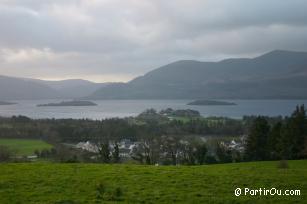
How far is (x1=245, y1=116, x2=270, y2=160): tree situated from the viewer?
138 feet

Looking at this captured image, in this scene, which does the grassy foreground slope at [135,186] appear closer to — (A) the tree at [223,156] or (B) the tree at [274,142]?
(B) the tree at [274,142]

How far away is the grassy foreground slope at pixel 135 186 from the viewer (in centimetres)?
1127

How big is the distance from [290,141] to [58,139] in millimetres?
52465

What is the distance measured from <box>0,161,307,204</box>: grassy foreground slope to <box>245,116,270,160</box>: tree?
87.8 feet

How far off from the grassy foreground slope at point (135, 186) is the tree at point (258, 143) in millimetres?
26754

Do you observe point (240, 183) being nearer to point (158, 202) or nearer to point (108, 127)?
point (158, 202)

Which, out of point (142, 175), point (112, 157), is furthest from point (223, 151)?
point (142, 175)

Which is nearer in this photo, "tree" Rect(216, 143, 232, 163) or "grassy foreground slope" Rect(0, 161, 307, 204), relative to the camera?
"grassy foreground slope" Rect(0, 161, 307, 204)

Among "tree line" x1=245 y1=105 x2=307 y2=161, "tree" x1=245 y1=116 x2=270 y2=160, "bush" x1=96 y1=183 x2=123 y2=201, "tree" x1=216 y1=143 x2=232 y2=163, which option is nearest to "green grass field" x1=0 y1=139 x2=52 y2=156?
"tree" x1=216 y1=143 x2=232 y2=163

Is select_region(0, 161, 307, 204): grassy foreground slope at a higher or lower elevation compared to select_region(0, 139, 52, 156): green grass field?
higher

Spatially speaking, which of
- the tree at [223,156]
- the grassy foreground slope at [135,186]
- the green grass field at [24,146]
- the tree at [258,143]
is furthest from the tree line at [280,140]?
the green grass field at [24,146]

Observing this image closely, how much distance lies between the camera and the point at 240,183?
539 inches

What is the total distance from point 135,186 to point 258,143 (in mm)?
31190

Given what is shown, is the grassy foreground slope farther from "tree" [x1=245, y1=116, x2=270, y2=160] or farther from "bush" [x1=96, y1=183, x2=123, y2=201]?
"tree" [x1=245, y1=116, x2=270, y2=160]
